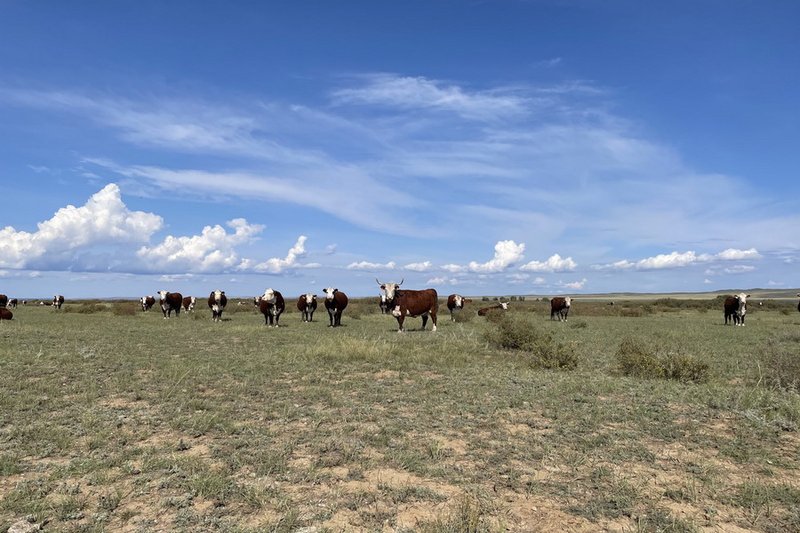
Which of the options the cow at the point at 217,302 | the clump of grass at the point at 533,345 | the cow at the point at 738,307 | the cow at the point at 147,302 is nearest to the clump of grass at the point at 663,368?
the clump of grass at the point at 533,345

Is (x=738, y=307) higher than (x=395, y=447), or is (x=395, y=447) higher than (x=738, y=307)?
(x=738, y=307)

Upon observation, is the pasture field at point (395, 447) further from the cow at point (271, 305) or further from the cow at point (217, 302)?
the cow at point (217, 302)

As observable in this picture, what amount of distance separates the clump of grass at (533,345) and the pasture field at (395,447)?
64cm

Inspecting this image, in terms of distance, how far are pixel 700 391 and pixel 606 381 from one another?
5.77 ft

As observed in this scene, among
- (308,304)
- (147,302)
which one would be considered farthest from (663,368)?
(147,302)

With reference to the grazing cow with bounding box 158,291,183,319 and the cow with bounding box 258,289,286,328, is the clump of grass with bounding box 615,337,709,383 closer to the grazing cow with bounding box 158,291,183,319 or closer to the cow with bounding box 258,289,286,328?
the cow with bounding box 258,289,286,328

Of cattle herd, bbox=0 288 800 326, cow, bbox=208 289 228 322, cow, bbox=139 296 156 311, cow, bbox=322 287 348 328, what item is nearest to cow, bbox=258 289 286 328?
cattle herd, bbox=0 288 800 326

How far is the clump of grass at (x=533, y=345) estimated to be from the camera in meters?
12.8

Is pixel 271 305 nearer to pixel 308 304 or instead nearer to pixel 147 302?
pixel 308 304

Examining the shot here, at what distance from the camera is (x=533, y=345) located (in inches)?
603

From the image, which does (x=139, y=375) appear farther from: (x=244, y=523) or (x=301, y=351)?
(x=244, y=523)

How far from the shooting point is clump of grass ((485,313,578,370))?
42.1 ft

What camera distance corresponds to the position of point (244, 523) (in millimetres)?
4414

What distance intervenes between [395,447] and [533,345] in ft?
32.4
